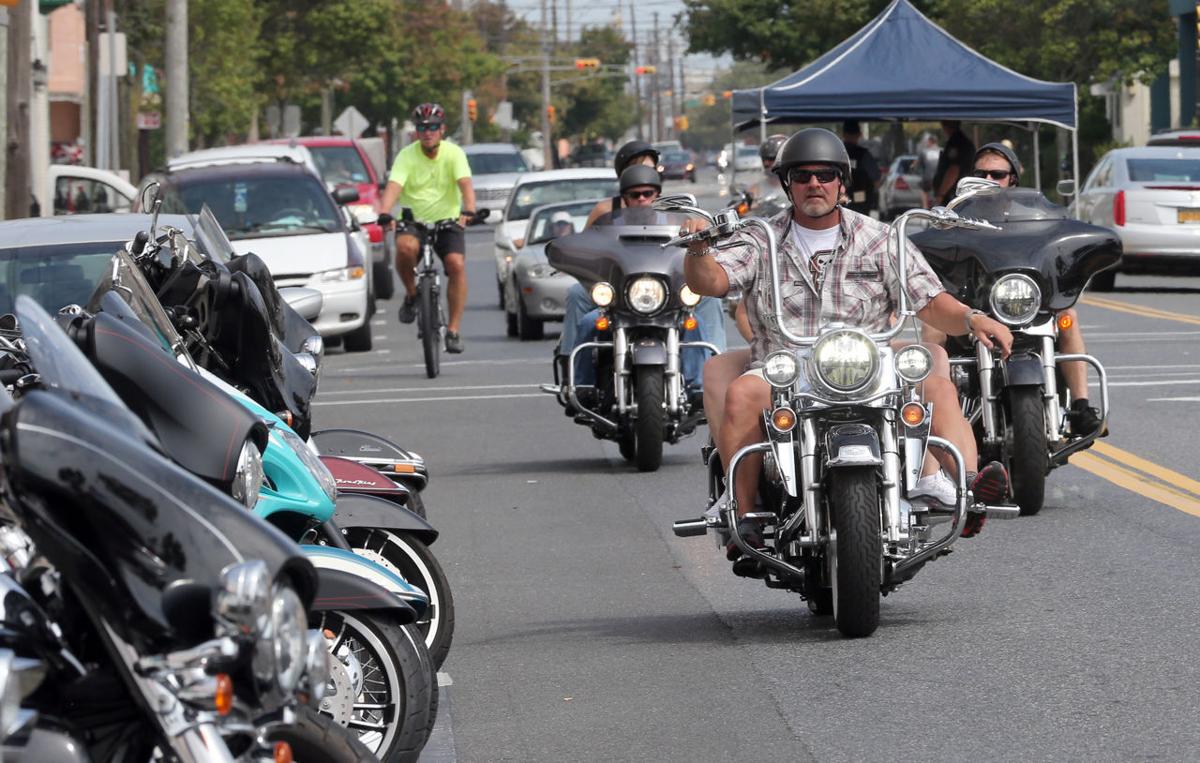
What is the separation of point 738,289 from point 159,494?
4.80 m

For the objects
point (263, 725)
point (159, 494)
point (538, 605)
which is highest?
point (159, 494)

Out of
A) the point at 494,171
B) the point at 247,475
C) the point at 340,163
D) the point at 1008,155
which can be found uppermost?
the point at 494,171

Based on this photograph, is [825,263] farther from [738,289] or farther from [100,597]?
[100,597]

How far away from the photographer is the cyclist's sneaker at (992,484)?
8523 millimetres

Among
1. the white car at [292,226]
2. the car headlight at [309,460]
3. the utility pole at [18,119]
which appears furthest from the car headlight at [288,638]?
the utility pole at [18,119]

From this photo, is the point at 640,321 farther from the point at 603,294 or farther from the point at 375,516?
the point at 375,516

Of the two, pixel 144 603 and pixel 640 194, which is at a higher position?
pixel 640 194

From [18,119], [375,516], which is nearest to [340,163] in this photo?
[18,119]

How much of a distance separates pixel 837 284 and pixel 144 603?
192 inches

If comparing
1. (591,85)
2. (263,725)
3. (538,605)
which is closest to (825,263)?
(538,605)

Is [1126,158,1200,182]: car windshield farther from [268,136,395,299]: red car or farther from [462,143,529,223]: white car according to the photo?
[462,143,529,223]: white car

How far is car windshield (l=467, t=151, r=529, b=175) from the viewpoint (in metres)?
52.8

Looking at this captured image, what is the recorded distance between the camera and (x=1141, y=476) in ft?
40.3

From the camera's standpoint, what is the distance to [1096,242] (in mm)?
11141
